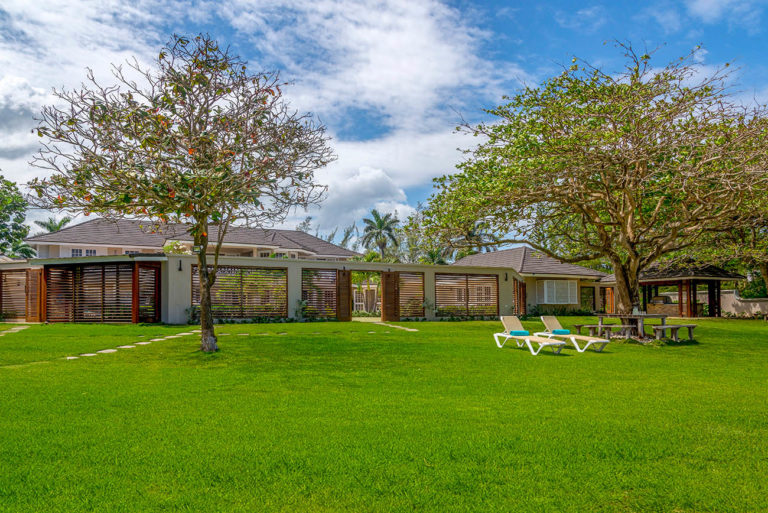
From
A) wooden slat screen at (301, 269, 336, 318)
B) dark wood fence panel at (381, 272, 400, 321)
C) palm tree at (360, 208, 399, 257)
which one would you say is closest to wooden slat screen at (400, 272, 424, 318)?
dark wood fence panel at (381, 272, 400, 321)

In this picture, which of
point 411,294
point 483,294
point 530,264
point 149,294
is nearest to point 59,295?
point 149,294

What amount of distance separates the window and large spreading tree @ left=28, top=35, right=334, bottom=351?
22859mm

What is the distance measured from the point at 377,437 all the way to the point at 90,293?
1939 cm

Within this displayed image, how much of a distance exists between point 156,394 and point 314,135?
738 cm

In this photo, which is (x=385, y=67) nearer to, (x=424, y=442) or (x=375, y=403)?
(x=375, y=403)

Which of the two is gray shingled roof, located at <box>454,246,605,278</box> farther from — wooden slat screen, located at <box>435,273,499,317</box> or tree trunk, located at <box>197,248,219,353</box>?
tree trunk, located at <box>197,248,219,353</box>

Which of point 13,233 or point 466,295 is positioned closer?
point 466,295

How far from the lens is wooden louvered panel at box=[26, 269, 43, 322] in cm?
2175

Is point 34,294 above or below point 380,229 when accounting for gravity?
below

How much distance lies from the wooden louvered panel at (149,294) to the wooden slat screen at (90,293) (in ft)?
1.23

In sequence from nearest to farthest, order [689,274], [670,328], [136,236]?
[670,328] → [689,274] → [136,236]

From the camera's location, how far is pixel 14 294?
2252 centimetres

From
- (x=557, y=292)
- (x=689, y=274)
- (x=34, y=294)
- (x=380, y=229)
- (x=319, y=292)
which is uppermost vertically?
(x=380, y=229)

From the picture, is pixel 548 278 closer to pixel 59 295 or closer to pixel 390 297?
pixel 390 297
